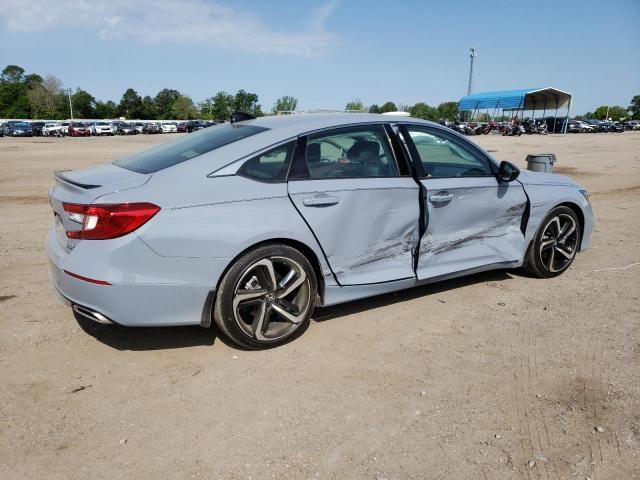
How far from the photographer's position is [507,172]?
4.39m

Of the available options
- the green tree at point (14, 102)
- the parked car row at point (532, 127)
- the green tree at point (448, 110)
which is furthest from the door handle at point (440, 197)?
the green tree at point (14, 102)

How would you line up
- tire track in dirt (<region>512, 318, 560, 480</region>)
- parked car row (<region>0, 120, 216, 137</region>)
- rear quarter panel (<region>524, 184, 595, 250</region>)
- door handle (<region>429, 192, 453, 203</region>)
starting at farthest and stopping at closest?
parked car row (<region>0, 120, 216, 137</region>) < rear quarter panel (<region>524, 184, 595, 250</region>) < door handle (<region>429, 192, 453, 203</region>) < tire track in dirt (<region>512, 318, 560, 480</region>)

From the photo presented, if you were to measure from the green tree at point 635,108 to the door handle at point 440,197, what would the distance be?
14829 centimetres

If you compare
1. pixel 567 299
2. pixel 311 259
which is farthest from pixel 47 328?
pixel 567 299

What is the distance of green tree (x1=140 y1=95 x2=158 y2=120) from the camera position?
12066cm

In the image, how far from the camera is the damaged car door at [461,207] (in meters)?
4.05

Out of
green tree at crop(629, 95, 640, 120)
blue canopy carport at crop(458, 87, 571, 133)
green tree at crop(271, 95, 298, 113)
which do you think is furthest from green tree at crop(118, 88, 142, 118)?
green tree at crop(629, 95, 640, 120)

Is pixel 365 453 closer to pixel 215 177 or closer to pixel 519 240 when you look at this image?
pixel 215 177

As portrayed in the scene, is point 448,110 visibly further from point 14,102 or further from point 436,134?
point 436,134

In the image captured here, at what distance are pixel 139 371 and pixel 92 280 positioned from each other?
0.69 meters

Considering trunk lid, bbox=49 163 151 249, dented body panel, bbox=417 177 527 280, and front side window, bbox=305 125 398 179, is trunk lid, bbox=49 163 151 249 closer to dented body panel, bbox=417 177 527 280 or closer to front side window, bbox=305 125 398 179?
front side window, bbox=305 125 398 179

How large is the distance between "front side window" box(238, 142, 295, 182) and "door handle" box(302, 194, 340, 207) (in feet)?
Answer: 0.73

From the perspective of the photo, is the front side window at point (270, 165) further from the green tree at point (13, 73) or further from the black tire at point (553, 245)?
the green tree at point (13, 73)

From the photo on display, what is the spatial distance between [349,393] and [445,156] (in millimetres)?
2303
